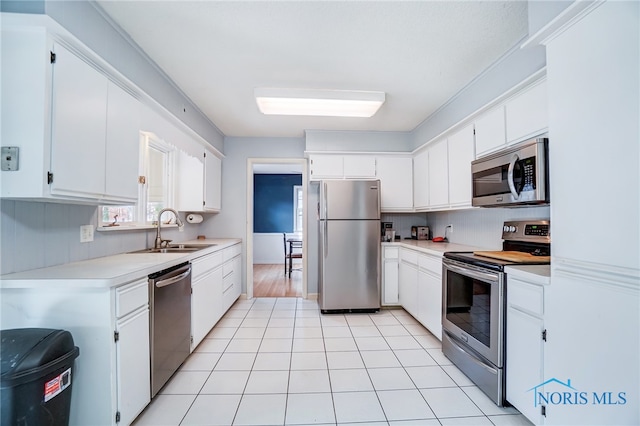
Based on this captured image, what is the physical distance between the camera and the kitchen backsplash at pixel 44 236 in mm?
1350

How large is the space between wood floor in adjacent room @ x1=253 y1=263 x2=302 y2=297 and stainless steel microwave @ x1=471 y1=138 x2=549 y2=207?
121 inches

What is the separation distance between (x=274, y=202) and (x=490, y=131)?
18.9 feet

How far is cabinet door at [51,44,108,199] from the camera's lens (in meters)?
1.31

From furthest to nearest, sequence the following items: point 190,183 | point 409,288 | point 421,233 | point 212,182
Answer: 1. point 421,233
2. point 212,182
3. point 190,183
4. point 409,288

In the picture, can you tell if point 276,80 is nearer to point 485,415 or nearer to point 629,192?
point 629,192

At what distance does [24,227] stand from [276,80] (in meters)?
1.94

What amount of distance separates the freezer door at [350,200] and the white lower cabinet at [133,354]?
2.15 metres

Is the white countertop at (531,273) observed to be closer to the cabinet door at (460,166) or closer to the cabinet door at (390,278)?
the cabinet door at (460,166)

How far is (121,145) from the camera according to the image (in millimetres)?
1752

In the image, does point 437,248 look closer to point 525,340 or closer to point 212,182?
point 525,340

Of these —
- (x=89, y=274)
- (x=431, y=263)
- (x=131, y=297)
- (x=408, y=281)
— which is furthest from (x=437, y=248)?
(x=89, y=274)

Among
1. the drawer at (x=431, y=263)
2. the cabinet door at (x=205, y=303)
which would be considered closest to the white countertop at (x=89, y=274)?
the cabinet door at (x=205, y=303)

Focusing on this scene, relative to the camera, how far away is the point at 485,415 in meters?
1.65

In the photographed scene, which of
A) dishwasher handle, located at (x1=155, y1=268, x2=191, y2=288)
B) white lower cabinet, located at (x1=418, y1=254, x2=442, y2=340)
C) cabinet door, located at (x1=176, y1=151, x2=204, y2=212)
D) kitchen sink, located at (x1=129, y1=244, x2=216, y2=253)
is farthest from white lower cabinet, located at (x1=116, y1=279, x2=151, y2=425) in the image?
white lower cabinet, located at (x1=418, y1=254, x2=442, y2=340)
